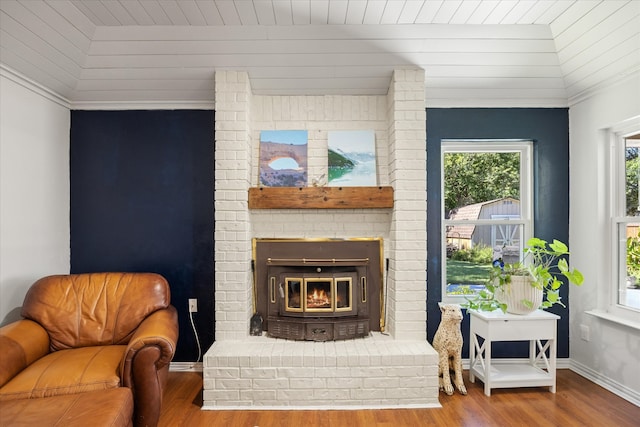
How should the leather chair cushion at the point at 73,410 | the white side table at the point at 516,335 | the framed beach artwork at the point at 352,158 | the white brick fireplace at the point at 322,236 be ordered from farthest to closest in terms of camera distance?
the framed beach artwork at the point at 352,158, the white side table at the point at 516,335, the white brick fireplace at the point at 322,236, the leather chair cushion at the point at 73,410

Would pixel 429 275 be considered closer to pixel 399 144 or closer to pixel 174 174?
pixel 399 144

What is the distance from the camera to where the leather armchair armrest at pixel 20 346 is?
6.65 ft

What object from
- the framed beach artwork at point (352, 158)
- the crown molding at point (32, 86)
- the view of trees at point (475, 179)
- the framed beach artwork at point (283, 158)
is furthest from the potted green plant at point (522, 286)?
the crown molding at point (32, 86)

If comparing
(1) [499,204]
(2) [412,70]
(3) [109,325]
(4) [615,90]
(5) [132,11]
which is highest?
(5) [132,11]

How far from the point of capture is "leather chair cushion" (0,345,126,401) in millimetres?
1942

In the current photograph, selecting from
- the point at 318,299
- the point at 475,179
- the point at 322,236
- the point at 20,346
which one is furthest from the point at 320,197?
the point at 20,346

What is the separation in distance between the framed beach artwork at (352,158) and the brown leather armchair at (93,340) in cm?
155

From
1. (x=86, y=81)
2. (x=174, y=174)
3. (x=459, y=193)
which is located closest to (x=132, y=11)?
(x=86, y=81)

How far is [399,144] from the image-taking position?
294cm

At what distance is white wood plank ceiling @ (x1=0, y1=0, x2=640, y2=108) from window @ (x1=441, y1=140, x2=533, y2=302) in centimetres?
47

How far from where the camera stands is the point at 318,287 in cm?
304

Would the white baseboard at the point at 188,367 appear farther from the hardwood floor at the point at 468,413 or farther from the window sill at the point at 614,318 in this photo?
the window sill at the point at 614,318

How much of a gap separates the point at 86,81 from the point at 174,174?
37.3 inches

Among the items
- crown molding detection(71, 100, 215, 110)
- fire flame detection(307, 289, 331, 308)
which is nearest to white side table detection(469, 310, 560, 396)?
fire flame detection(307, 289, 331, 308)
